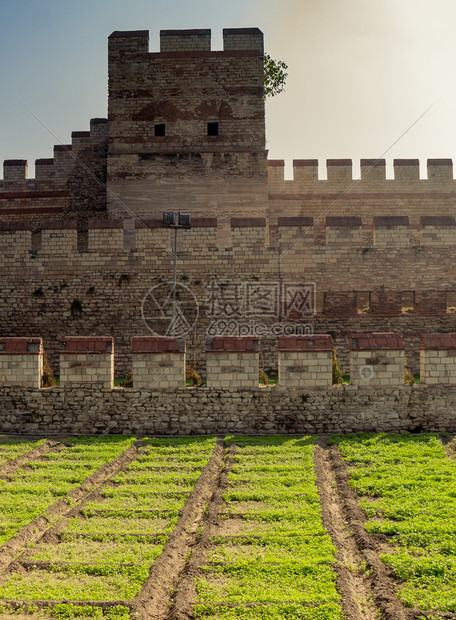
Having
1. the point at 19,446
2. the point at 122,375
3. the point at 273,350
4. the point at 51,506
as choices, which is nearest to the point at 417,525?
the point at 51,506

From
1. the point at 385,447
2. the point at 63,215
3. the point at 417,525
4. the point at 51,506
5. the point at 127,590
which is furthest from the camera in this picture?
the point at 63,215

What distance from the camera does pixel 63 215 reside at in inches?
Result: 794

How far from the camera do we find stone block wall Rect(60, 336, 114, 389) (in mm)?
9133

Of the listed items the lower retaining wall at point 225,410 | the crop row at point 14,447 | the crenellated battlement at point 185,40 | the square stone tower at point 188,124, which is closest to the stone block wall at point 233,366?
the lower retaining wall at point 225,410

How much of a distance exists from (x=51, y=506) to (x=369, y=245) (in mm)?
9894

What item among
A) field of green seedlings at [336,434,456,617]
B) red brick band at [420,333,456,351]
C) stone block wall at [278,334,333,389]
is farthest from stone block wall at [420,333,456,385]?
stone block wall at [278,334,333,389]

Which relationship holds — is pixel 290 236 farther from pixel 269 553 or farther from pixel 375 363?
pixel 269 553

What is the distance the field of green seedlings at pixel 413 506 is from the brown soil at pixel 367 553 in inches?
3.2

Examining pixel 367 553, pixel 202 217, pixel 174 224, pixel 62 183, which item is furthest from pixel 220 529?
pixel 62 183

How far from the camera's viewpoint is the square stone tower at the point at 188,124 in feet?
57.1

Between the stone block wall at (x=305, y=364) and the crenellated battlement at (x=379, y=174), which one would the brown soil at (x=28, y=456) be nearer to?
the stone block wall at (x=305, y=364)

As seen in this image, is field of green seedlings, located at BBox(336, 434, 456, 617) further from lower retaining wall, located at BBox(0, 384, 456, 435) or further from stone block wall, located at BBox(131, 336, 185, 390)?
stone block wall, located at BBox(131, 336, 185, 390)

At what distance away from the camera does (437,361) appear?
905cm

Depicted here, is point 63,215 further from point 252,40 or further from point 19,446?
point 19,446
